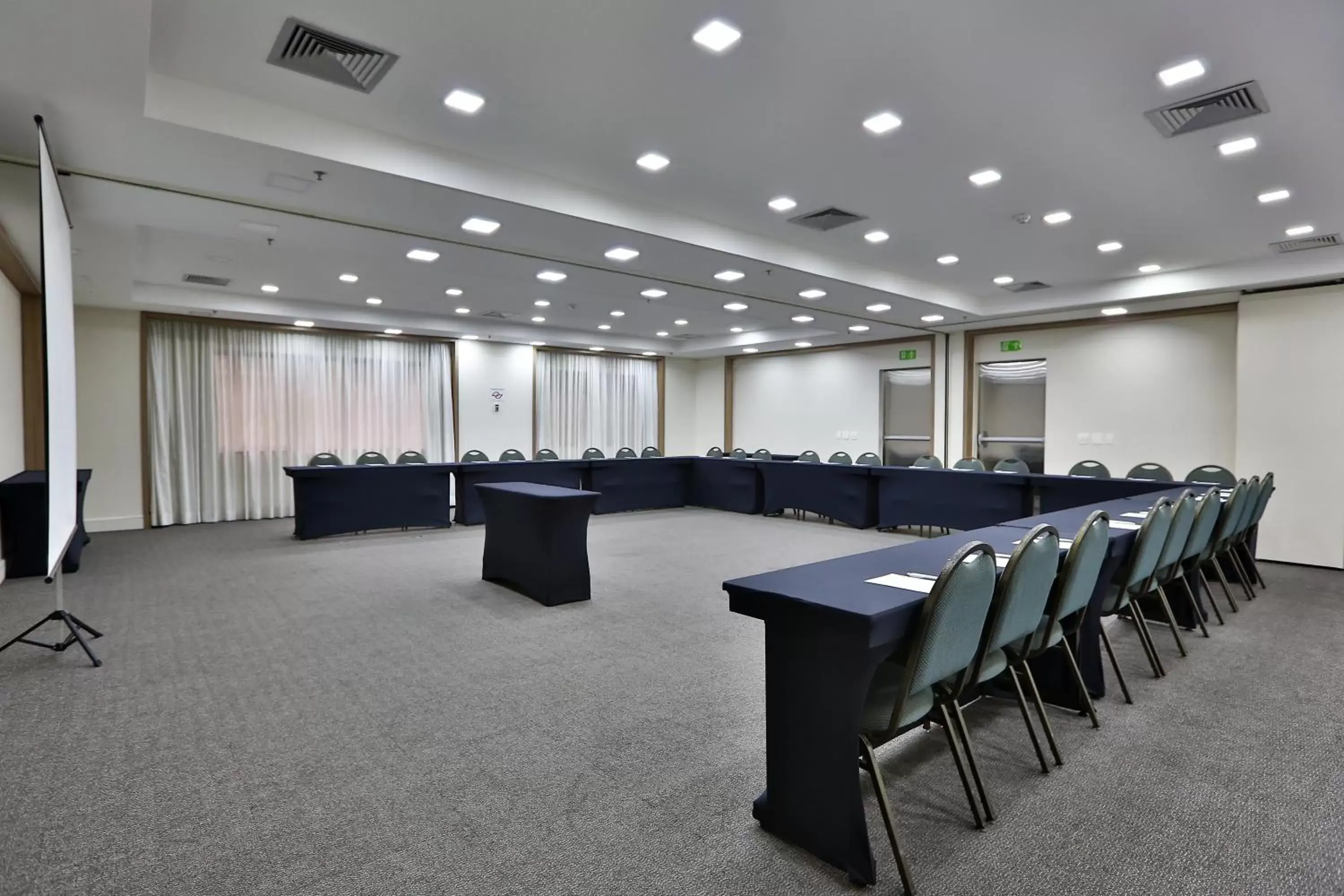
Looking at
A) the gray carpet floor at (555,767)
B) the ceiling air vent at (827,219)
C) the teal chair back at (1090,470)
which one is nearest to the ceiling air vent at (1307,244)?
the teal chair back at (1090,470)

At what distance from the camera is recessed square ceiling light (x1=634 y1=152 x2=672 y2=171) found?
4668 mm

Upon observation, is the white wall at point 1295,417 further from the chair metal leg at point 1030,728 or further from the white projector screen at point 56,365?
the white projector screen at point 56,365

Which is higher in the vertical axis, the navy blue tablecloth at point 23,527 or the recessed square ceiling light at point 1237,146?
the recessed square ceiling light at point 1237,146

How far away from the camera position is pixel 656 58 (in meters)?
3.41

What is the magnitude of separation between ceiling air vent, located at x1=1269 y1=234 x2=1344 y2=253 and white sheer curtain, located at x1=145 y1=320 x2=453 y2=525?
11135 millimetres

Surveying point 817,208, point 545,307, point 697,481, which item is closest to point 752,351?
point 697,481

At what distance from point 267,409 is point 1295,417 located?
42.5 ft

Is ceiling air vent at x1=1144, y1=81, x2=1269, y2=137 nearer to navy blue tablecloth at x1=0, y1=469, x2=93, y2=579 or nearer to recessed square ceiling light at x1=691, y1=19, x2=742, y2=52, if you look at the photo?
recessed square ceiling light at x1=691, y1=19, x2=742, y2=52

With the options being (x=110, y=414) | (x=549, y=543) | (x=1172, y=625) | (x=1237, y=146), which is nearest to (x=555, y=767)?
(x=549, y=543)

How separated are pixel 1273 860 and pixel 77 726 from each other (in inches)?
181

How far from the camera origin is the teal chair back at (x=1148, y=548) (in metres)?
3.36

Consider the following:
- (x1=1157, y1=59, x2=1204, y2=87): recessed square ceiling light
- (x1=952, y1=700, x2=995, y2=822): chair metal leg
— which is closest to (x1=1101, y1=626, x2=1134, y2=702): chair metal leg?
(x1=952, y1=700, x2=995, y2=822): chair metal leg

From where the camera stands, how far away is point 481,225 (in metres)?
5.55

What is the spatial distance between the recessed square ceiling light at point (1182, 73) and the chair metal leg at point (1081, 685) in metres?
2.90
